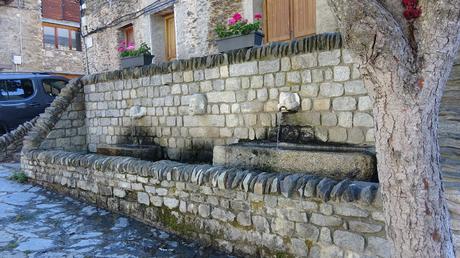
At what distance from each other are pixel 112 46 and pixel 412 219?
10.0m

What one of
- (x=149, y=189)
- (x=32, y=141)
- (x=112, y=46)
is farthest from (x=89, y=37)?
(x=149, y=189)

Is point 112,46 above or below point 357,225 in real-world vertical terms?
above

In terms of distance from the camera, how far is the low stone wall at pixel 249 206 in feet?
9.21

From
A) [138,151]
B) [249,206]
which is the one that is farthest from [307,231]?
[138,151]

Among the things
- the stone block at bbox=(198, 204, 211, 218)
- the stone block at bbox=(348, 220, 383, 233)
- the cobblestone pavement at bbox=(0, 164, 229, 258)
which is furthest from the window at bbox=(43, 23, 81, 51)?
the stone block at bbox=(348, 220, 383, 233)

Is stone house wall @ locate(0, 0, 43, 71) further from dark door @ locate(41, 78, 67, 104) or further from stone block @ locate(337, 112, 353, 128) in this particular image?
stone block @ locate(337, 112, 353, 128)

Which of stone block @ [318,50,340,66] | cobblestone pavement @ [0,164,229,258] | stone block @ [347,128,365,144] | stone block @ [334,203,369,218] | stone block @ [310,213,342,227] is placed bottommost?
cobblestone pavement @ [0,164,229,258]

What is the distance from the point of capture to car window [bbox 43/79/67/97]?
366 inches

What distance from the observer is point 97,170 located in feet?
17.1

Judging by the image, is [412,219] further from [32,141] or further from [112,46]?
[112,46]

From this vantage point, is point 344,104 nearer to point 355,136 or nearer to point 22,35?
point 355,136

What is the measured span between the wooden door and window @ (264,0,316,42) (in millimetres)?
2939

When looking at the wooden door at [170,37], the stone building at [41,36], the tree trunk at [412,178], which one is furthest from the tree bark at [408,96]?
the stone building at [41,36]

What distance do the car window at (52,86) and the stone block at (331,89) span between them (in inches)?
297
